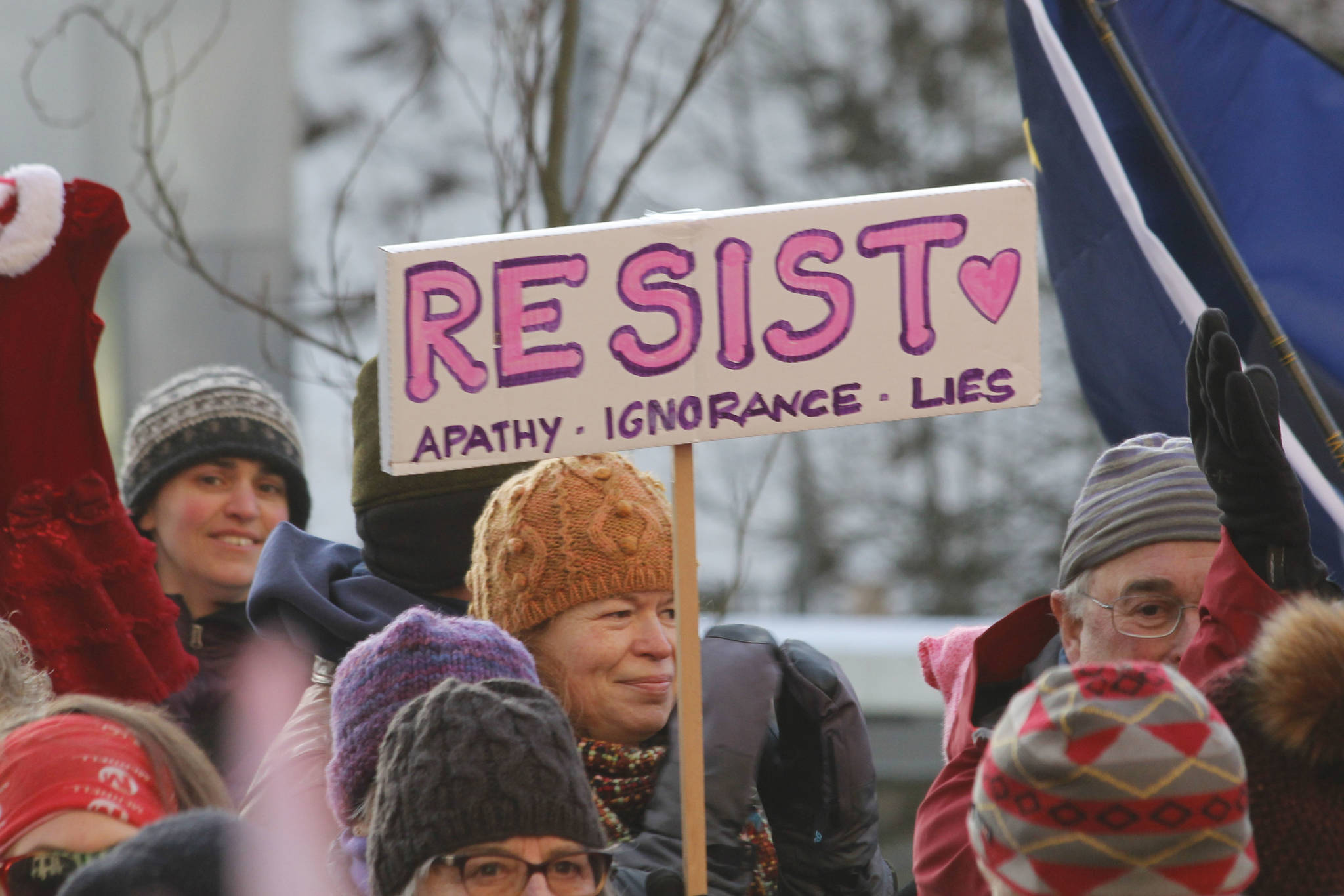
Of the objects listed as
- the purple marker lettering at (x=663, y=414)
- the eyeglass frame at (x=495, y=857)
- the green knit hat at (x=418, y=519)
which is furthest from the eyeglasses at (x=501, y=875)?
the green knit hat at (x=418, y=519)

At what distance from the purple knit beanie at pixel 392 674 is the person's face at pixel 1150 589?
835 millimetres

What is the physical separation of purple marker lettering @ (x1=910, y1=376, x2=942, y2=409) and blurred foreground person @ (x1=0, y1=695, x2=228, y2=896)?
1125 mm

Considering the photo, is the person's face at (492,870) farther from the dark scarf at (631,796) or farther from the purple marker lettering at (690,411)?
the purple marker lettering at (690,411)

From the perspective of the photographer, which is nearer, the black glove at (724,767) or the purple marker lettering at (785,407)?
the purple marker lettering at (785,407)

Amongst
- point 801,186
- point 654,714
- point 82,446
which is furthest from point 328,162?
point 654,714

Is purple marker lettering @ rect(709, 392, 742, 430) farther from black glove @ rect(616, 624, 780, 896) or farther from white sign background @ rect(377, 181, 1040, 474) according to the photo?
black glove @ rect(616, 624, 780, 896)

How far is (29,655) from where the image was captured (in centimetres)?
274

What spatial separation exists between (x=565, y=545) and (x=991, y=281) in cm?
Result: 79

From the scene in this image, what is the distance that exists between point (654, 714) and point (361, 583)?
2.08 ft

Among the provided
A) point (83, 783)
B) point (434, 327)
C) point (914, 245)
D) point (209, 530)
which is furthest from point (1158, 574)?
point (209, 530)

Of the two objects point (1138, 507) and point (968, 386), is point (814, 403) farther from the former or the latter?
point (1138, 507)


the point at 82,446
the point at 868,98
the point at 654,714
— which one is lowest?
the point at 654,714

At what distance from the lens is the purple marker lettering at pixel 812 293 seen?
2295mm

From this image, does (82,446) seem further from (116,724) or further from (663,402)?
(663,402)
